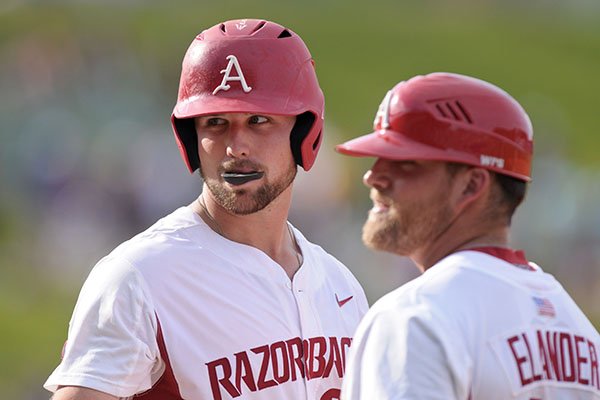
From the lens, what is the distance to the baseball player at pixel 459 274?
325cm

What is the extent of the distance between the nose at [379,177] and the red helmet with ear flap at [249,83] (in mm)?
964

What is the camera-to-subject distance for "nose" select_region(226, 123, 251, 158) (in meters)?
4.53

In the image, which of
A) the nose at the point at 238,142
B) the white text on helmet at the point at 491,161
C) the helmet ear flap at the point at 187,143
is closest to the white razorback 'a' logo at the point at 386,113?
the white text on helmet at the point at 491,161

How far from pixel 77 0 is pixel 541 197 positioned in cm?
1731

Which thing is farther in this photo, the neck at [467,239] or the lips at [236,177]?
the lips at [236,177]

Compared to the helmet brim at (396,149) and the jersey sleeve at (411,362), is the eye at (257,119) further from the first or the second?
the jersey sleeve at (411,362)

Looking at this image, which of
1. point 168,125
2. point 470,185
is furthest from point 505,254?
point 168,125

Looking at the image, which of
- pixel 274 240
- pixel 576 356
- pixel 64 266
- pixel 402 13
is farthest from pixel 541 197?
pixel 402 13

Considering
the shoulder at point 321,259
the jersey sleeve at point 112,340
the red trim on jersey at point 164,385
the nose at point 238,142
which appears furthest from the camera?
the shoulder at point 321,259

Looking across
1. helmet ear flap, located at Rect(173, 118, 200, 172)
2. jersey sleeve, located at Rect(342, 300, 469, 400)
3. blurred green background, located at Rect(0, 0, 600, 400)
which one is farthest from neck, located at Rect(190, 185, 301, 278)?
blurred green background, located at Rect(0, 0, 600, 400)

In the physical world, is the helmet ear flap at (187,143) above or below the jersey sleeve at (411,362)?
above

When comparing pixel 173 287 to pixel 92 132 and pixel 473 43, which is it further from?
pixel 473 43

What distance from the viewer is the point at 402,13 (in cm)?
3662

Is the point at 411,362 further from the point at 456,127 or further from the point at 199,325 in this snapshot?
the point at 199,325
